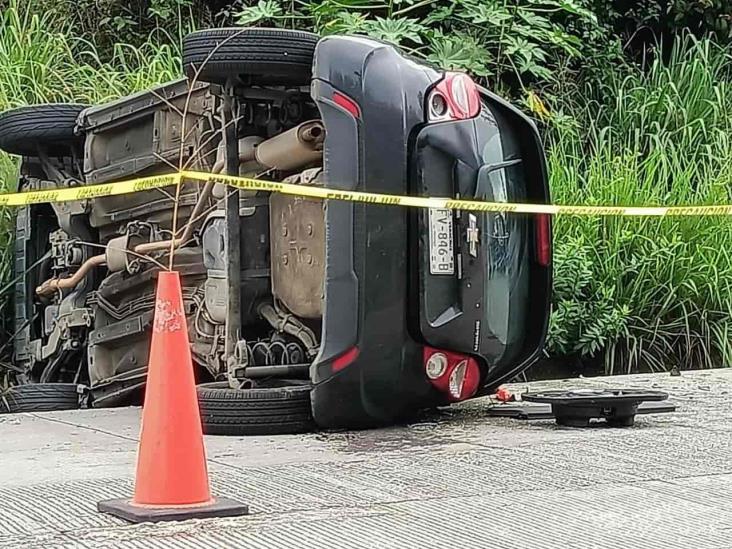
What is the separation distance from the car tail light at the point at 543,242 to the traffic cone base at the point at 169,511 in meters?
2.47

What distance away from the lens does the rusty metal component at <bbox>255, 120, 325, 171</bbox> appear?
5.32 meters

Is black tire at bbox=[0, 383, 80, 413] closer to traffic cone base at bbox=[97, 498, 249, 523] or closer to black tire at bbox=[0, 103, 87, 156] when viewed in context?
black tire at bbox=[0, 103, 87, 156]

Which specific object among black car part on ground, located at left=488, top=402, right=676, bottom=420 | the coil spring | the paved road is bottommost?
the paved road

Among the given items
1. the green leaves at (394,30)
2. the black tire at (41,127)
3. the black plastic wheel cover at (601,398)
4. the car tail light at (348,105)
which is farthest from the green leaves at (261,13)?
the black plastic wheel cover at (601,398)

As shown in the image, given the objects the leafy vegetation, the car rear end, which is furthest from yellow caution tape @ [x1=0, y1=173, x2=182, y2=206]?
the leafy vegetation

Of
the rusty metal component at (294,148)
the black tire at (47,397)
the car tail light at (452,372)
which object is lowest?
the black tire at (47,397)

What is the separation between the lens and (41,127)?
7125mm

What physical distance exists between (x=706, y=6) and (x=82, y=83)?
6.23 metres

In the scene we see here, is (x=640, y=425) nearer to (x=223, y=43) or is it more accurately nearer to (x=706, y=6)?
(x=223, y=43)

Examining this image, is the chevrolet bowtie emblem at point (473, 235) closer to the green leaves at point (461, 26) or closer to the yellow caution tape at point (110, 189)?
the yellow caution tape at point (110, 189)

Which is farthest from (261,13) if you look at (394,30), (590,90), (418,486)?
(418,486)

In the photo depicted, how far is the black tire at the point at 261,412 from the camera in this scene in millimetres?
5215

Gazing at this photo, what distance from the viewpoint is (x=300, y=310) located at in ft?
17.9

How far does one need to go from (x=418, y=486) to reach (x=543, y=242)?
196 cm
